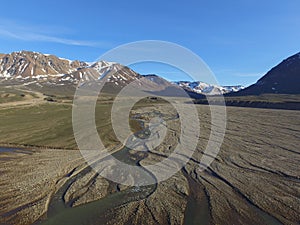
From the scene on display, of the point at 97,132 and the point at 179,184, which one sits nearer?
the point at 179,184

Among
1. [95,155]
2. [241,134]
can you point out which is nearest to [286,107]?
[241,134]

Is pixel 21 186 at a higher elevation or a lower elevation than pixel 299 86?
lower

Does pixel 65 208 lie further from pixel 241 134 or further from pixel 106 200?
pixel 241 134

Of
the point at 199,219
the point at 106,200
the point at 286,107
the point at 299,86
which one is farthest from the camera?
the point at 299,86

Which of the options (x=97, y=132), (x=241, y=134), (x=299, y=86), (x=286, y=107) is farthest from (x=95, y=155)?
(x=299, y=86)

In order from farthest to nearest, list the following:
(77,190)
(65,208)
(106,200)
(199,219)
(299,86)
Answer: (299,86)
(77,190)
(106,200)
(65,208)
(199,219)

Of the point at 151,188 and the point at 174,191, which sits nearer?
the point at 174,191

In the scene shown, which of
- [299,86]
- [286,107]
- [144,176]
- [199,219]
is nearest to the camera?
[199,219]

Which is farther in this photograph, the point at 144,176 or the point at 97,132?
the point at 97,132

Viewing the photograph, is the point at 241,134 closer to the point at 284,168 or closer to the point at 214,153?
the point at 214,153
